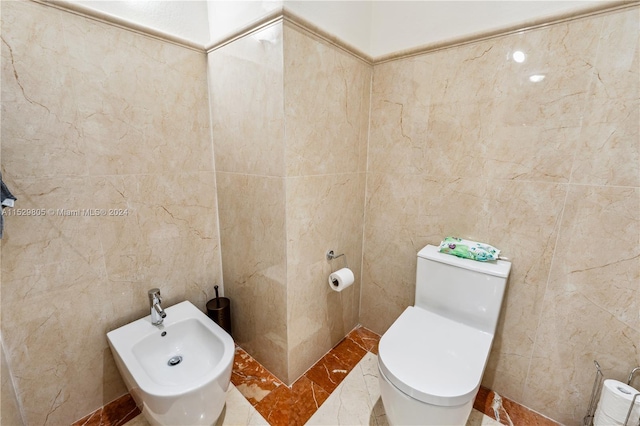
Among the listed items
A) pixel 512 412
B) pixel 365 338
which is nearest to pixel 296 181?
pixel 365 338

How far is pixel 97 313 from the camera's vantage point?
1271 mm

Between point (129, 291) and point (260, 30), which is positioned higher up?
point (260, 30)

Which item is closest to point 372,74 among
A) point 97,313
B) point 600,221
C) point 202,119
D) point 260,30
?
point 260,30

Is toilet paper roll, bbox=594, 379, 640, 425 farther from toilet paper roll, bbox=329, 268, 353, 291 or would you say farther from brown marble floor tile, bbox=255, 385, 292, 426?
brown marble floor tile, bbox=255, 385, 292, 426

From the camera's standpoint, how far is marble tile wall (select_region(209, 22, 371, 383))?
1187 millimetres

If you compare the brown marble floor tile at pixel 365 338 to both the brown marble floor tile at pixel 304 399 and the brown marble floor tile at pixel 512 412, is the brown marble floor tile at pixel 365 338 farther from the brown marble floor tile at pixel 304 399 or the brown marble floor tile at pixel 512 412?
the brown marble floor tile at pixel 512 412

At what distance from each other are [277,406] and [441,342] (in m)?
0.88

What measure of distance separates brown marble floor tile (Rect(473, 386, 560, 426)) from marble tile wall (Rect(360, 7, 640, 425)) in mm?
35

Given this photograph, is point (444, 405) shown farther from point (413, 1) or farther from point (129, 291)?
point (413, 1)

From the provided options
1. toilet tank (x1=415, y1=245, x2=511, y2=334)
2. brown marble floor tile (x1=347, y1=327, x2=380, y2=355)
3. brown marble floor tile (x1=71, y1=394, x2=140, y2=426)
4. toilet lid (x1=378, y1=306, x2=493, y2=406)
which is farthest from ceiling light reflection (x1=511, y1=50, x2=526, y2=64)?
brown marble floor tile (x1=71, y1=394, x2=140, y2=426)

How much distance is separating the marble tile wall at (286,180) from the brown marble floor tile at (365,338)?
23cm

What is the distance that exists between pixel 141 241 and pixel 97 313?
0.38 m

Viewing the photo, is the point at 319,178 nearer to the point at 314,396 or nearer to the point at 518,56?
the point at 518,56

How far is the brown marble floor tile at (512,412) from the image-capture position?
4.28ft
